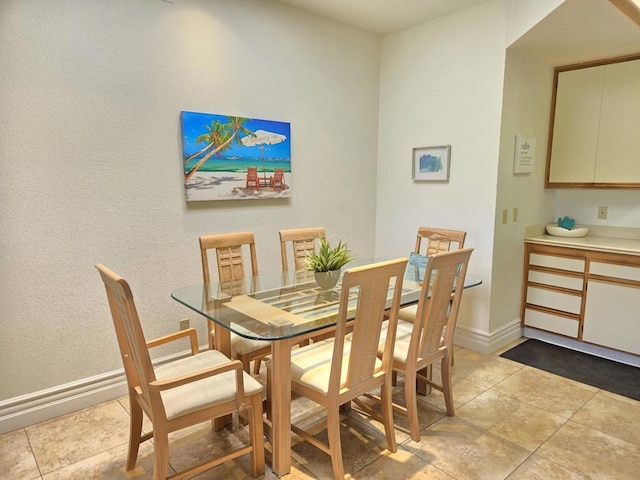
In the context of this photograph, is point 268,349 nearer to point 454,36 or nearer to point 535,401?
point 535,401

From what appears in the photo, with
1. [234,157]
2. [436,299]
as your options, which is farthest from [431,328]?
[234,157]

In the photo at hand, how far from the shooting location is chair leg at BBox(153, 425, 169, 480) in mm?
1670

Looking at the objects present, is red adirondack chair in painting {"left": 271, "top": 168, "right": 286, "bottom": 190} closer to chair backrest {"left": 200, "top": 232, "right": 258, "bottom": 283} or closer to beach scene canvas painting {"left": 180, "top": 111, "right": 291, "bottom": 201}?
beach scene canvas painting {"left": 180, "top": 111, "right": 291, "bottom": 201}

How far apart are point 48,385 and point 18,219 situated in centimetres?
99

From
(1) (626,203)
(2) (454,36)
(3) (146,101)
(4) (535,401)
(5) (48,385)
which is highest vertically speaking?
(2) (454,36)

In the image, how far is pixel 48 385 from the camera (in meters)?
2.49

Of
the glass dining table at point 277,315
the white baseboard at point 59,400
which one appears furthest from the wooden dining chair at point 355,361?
the white baseboard at point 59,400

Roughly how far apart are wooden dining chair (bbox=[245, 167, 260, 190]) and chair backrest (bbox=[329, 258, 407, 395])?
1510mm

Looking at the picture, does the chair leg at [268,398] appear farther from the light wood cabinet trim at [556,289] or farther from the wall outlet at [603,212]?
the wall outlet at [603,212]

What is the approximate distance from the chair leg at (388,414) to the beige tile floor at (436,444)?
0.05m

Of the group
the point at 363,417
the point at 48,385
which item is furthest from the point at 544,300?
the point at 48,385

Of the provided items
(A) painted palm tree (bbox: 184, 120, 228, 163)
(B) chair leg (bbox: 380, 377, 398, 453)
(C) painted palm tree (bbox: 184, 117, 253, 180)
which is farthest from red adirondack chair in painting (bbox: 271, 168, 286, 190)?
(B) chair leg (bbox: 380, 377, 398, 453)

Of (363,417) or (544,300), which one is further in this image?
(544,300)

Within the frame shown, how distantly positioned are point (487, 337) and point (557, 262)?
0.86m
